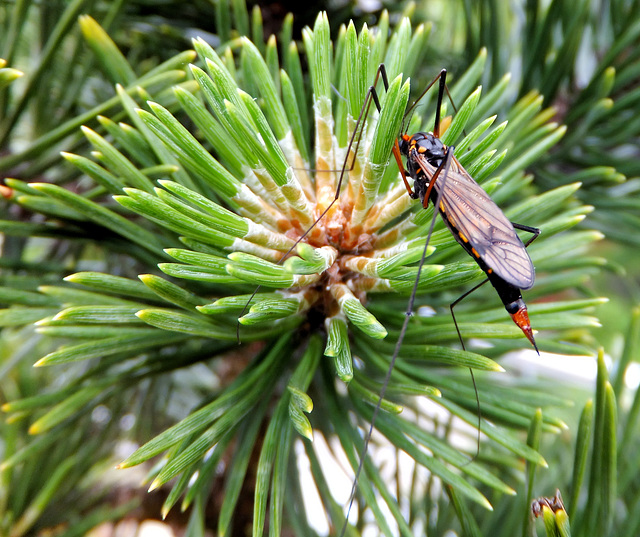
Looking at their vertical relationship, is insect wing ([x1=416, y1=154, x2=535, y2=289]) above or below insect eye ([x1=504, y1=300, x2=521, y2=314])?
above

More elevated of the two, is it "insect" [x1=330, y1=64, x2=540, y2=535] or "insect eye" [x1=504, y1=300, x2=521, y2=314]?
"insect" [x1=330, y1=64, x2=540, y2=535]

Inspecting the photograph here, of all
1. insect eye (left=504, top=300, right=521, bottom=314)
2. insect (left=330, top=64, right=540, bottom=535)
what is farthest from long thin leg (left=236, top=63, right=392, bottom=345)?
insect eye (left=504, top=300, right=521, bottom=314)

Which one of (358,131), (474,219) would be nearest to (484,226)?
(474,219)

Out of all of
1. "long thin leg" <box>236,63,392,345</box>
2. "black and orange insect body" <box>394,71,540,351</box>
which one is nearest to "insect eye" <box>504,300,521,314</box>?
"black and orange insect body" <box>394,71,540,351</box>

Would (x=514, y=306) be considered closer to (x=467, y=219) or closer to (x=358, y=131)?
(x=467, y=219)

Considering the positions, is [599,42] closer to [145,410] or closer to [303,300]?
[303,300]

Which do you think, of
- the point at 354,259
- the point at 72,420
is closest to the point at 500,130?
the point at 354,259

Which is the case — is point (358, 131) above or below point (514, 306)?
above

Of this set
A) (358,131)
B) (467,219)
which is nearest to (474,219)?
(467,219)

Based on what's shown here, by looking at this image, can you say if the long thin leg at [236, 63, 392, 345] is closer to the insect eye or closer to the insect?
the insect
